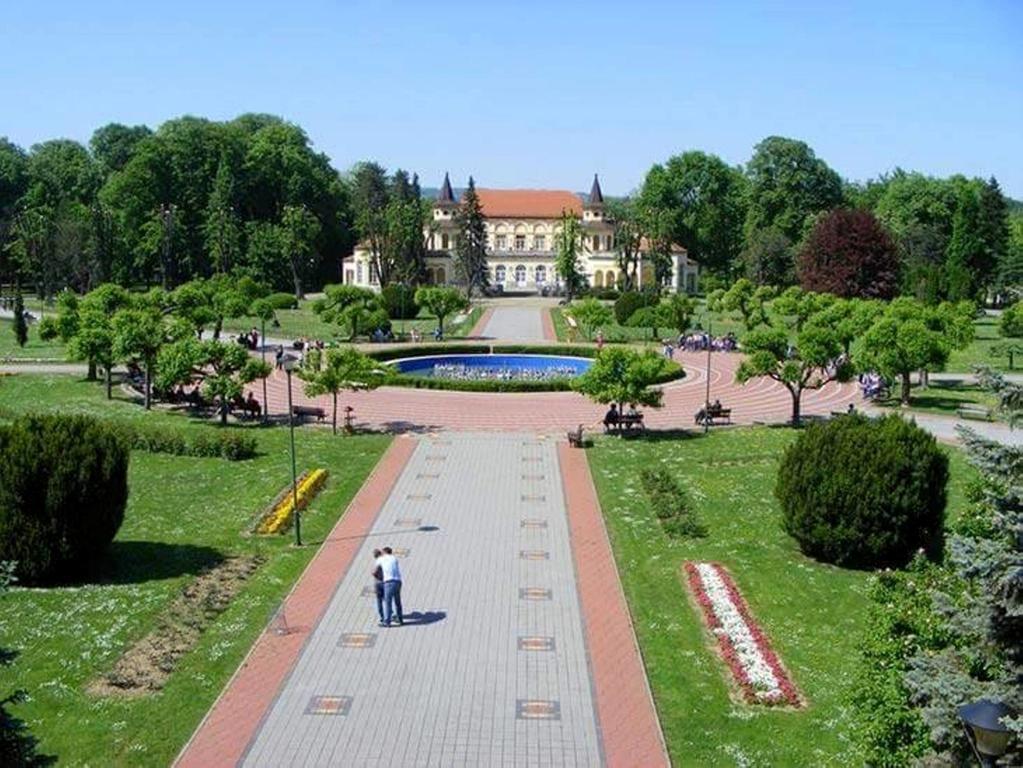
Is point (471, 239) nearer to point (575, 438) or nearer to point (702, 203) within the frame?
point (702, 203)

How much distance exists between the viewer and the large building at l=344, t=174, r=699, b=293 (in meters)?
103

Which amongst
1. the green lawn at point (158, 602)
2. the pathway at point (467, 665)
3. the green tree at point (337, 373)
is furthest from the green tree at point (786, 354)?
the green lawn at point (158, 602)

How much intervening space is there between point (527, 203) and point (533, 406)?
71.9 meters

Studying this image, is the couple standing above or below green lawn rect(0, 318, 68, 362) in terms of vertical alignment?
below

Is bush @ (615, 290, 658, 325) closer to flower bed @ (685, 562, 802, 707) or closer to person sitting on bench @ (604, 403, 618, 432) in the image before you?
person sitting on bench @ (604, 403, 618, 432)

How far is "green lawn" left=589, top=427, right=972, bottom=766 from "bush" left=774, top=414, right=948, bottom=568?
0.68 m

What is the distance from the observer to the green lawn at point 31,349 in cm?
5203

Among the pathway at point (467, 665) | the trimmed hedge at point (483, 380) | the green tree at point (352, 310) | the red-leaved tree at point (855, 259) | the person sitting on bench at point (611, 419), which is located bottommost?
the pathway at point (467, 665)

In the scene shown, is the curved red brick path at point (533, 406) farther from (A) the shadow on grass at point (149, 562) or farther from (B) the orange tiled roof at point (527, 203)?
(B) the orange tiled roof at point (527, 203)

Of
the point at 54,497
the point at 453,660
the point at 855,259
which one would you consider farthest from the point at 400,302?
the point at 453,660

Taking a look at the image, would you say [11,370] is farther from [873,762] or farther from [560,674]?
[873,762]

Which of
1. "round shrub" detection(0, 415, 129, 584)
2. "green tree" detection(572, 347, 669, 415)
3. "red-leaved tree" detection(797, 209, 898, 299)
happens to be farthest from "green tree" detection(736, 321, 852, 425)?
"red-leaved tree" detection(797, 209, 898, 299)

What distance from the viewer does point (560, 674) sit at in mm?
16359

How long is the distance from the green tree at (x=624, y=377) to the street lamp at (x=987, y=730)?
25138mm
